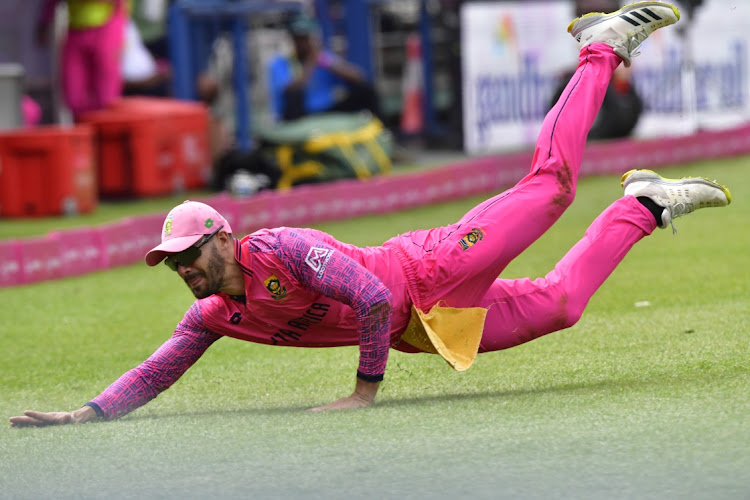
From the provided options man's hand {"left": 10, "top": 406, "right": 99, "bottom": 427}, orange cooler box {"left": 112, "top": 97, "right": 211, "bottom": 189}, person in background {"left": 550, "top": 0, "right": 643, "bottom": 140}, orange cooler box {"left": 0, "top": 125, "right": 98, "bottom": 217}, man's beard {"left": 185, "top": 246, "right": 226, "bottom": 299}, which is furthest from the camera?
person in background {"left": 550, "top": 0, "right": 643, "bottom": 140}

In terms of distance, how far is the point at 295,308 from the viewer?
192 inches

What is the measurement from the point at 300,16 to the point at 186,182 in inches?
93.3

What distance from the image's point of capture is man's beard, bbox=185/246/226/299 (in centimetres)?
470

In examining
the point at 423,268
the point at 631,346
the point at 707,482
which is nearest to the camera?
A: the point at 707,482

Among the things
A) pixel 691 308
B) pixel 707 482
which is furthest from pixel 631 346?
pixel 707 482

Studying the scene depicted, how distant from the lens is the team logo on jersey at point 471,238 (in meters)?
5.00

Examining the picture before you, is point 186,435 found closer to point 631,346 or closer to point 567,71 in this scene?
point 631,346

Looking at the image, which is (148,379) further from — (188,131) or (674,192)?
(188,131)

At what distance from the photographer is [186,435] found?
461cm

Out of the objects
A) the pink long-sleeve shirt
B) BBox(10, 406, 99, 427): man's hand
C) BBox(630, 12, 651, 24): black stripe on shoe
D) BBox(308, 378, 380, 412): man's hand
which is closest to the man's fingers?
BBox(10, 406, 99, 427): man's hand

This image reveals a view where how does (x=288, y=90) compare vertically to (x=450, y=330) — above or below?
above

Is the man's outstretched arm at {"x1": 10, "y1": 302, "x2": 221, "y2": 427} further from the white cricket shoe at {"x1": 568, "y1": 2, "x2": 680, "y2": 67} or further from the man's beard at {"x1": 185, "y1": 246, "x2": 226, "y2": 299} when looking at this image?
the white cricket shoe at {"x1": 568, "y1": 2, "x2": 680, "y2": 67}

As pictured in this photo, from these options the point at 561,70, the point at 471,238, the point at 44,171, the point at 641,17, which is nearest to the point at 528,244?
the point at 471,238

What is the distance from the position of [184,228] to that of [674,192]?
2.18 meters
